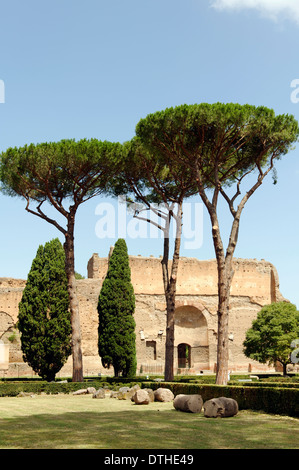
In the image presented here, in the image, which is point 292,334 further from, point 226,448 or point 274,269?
point 226,448

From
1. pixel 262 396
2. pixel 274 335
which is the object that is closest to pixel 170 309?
pixel 262 396

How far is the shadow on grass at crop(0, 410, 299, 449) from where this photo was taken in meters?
6.82

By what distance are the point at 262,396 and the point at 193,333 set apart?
89.6 feet

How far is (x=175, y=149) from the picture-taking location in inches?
689

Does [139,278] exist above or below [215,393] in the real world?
above

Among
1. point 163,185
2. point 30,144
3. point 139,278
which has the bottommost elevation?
point 139,278

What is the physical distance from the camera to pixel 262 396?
36.5 feet

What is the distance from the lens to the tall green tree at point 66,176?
2066 centimetres

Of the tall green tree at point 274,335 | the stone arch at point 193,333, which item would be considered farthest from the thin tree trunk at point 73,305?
the stone arch at point 193,333

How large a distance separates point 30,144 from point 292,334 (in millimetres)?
16089

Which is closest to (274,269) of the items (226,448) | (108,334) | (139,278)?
(139,278)

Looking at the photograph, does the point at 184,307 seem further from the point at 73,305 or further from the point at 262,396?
the point at 262,396

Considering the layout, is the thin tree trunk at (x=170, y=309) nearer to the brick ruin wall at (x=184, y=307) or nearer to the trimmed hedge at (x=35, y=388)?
the trimmed hedge at (x=35, y=388)
